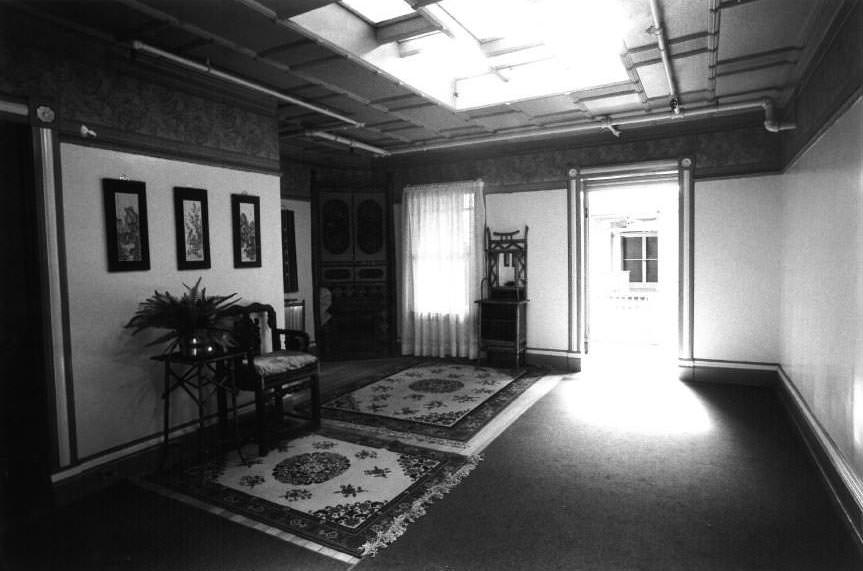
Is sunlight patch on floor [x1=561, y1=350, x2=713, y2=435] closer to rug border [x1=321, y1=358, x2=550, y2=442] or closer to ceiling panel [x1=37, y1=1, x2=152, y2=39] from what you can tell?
rug border [x1=321, y1=358, x2=550, y2=442]

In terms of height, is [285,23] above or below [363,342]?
above

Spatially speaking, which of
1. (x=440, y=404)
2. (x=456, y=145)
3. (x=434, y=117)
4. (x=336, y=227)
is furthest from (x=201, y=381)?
(x=456, y=145)

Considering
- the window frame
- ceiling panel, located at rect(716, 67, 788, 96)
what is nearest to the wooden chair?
ceiling panel, located at rect(716, 67, 788, 96)

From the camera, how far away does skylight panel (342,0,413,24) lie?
3207 millimetres

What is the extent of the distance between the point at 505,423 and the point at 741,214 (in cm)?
343

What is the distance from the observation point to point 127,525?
2885mm

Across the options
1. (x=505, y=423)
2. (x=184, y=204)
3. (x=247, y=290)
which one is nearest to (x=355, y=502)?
(x=505, y=423)

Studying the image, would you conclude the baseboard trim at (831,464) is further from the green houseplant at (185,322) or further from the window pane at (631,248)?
the window pane at (631,248)

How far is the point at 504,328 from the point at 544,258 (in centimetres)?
101

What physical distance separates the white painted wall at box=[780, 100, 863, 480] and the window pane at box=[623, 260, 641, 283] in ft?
16.0

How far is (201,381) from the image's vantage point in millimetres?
3891

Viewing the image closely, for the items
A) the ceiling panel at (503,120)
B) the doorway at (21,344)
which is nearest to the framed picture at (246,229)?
the doorway at (21,344)

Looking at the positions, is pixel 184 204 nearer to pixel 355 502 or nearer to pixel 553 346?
pixel 355 502

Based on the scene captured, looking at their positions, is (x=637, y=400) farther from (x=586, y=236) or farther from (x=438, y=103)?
(x=438, y=103)
